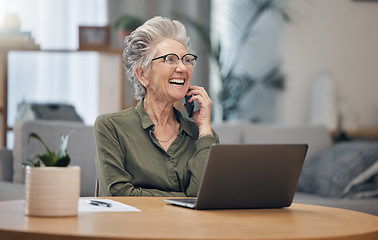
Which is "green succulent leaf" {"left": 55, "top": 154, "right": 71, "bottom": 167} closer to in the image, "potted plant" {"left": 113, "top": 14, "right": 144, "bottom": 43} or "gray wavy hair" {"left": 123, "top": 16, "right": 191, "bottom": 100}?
"gray wavy hair" {"left": 123, "top": 16, "right": 191, "bottom": 100}

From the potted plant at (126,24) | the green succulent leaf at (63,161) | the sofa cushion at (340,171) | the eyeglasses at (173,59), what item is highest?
the potted plant at (126,24)

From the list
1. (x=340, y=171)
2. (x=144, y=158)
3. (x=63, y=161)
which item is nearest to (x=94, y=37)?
(x=340, y=171)

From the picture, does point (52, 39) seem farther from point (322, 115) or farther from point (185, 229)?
point (185, 229)

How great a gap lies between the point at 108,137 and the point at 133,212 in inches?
24.1

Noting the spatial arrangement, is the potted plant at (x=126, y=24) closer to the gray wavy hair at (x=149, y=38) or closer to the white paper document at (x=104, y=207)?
the gray wavy hair at (x=149, y=38)

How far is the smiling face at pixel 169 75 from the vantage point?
6.43 ft

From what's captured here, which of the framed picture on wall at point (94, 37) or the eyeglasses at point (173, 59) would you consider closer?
the eyeglasses at point (173, 59)

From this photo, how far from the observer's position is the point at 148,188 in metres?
1.87

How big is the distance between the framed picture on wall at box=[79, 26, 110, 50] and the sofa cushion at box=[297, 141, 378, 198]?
5.17ft

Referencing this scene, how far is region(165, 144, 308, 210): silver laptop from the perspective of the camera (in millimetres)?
1285

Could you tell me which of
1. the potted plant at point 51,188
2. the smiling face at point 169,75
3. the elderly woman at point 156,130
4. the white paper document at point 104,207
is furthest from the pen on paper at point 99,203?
the smiling face at point 169,75

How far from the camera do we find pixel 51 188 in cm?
116

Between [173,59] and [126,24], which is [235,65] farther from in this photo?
[173,59]

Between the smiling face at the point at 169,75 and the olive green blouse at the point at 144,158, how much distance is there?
10cm
